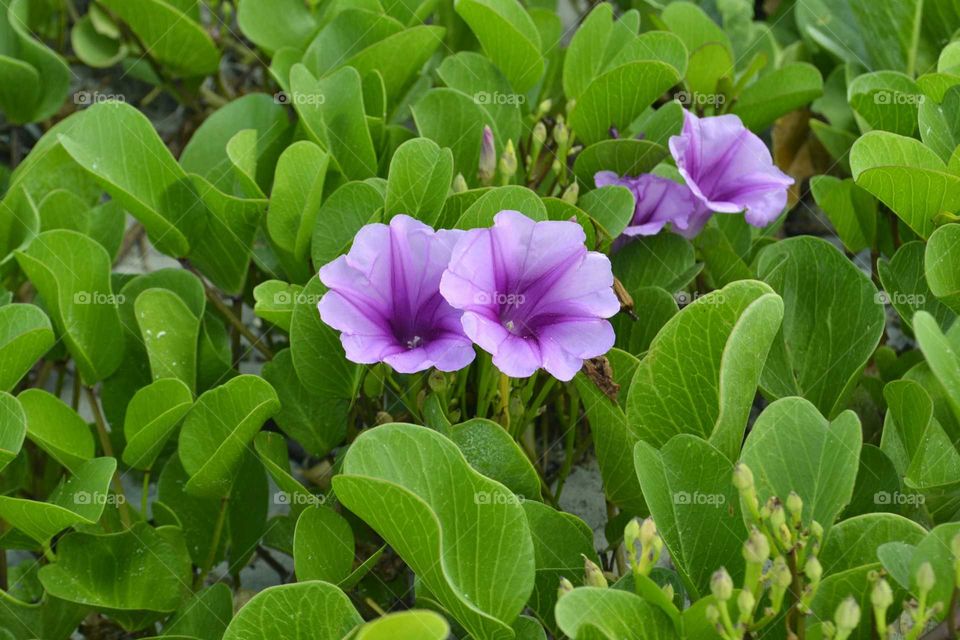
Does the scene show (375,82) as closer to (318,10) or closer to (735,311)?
(318,10)

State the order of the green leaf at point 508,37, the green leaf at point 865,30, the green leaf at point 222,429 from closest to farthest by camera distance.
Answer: the green leaf at point 222,429
the green leaf at point 508,37
the green leaf at point 865,30

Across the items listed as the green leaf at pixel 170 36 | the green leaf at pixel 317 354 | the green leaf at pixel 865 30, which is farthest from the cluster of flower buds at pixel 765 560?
the green leaf at pixel 170 36

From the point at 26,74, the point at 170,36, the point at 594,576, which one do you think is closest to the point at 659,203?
the point at 594,576

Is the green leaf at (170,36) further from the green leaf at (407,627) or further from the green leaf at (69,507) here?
the green leaf at (407,627)


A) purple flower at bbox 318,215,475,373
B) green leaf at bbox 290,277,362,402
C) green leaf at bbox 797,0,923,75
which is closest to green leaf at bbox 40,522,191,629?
green leaf at bbox 290,277,362,402

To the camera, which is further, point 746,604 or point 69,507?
point 69,507

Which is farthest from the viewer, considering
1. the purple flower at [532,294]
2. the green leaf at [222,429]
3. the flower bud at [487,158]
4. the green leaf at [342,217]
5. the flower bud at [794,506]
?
the flower bud at [487,158]

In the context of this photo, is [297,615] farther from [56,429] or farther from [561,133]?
[561,133]

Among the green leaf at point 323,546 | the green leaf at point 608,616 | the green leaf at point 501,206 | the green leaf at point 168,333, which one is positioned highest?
the green leaf at point 501,206
